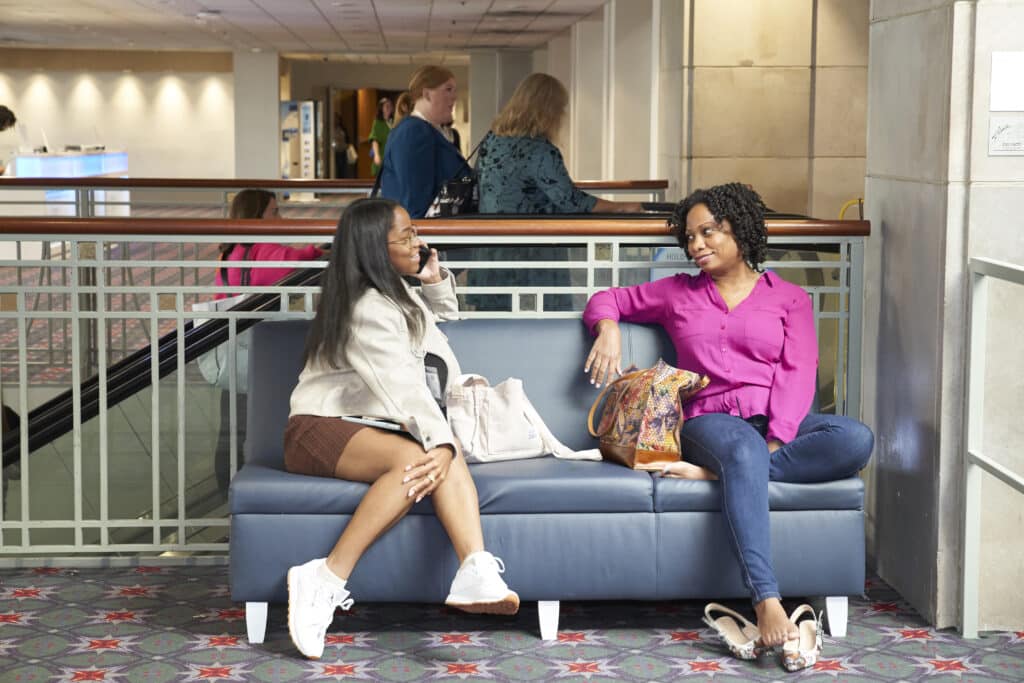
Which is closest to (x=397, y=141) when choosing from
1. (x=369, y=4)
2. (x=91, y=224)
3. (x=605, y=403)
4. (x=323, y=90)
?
(x=91, y=224)

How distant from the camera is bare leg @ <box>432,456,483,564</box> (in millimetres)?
3756

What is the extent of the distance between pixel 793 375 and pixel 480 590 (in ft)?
3.86

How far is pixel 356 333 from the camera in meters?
3.89

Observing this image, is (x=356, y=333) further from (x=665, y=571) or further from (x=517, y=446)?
(x=665, y=571)

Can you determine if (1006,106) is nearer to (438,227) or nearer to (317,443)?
(438,227)

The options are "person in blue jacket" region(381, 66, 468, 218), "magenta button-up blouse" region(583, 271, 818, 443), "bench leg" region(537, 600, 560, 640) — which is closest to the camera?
"bench leg" region(537, 600, 560, 640)

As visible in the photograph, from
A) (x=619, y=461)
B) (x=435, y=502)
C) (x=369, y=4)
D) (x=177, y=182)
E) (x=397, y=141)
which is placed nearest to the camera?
(x=435, y=502)

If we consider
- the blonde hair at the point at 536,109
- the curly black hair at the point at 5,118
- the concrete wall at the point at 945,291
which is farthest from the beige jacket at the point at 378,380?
the curly black hair at the point at 5,118

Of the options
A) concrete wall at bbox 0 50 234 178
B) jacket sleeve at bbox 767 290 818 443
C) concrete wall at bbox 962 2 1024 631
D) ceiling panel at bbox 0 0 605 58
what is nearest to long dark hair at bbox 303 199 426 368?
jacket sleeve at bbox 767 290 818 443

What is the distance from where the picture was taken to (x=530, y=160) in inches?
221

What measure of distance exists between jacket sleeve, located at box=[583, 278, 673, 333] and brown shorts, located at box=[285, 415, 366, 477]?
90cm

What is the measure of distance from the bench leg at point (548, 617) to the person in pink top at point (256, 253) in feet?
7.80

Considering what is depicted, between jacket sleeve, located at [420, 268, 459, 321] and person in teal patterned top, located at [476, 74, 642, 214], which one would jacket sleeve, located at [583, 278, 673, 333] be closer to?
jacket sleeve, located at [420, 268, 459, 321]

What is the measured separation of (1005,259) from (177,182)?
A: 5.92 metres
